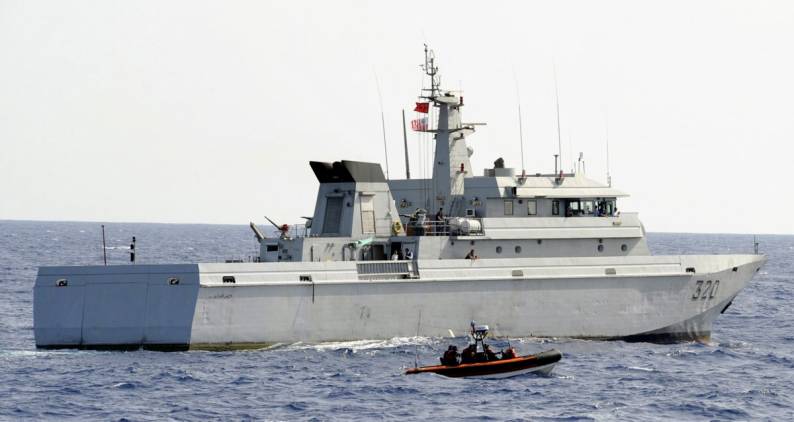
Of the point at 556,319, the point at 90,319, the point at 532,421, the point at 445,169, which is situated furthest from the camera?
the point at 445,169

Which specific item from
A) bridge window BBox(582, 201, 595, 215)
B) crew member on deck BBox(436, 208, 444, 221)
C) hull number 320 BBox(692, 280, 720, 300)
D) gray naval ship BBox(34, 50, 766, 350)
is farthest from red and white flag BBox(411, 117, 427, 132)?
hull number 320 BBox(692, 280, 720, 300)

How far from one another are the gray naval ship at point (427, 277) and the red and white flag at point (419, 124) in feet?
0.15

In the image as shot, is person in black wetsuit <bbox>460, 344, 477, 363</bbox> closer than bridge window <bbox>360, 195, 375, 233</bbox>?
Yes

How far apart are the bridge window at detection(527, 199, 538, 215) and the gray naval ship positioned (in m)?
0.03

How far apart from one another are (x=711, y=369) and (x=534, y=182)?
27.1 feet

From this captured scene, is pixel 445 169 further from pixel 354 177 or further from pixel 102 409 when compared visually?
pixel 102 409

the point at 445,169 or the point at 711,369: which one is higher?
the point at 445,169

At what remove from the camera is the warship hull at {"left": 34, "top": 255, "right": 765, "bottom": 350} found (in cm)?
3017

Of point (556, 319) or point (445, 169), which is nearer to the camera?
point (556, 319)

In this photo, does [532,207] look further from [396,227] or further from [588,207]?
[396,227]

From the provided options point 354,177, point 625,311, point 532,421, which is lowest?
point 532,421

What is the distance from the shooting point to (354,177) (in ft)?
112

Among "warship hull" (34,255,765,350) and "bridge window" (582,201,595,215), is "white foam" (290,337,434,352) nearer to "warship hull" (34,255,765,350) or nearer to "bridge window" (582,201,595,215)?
"warship hull" (34,255,765,350)

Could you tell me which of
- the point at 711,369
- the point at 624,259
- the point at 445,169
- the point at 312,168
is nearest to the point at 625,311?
the point at 624,259
